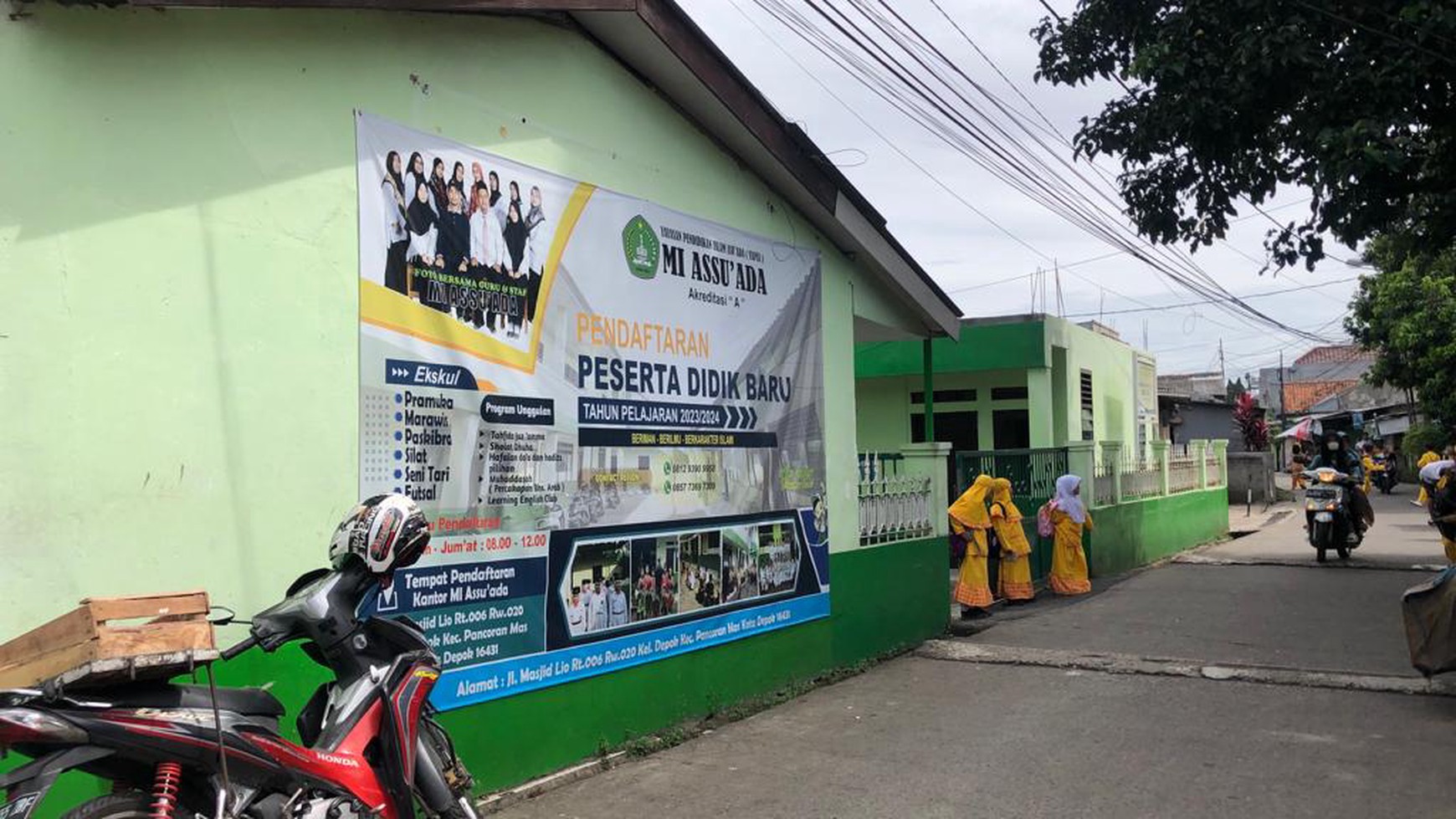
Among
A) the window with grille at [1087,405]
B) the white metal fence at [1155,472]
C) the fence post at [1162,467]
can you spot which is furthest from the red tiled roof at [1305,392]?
the fence post at [1162,467]

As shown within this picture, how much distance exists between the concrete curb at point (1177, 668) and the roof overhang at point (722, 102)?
289cm

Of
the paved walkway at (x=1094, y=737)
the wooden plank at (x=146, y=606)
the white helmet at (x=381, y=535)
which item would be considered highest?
the white helmet at (x=381, y=535)

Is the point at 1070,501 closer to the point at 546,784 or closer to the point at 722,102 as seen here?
the point at 722,102

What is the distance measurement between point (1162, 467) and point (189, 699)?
651 inches

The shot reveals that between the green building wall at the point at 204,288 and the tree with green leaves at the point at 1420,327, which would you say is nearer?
the green building wall at the point at 204,288

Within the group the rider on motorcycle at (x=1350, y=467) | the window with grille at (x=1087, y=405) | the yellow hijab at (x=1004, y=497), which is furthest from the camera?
the window with grille at (x=1087, y=405)

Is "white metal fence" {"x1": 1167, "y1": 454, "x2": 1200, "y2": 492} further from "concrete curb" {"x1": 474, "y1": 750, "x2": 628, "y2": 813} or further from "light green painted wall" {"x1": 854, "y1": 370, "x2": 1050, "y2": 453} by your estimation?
"concrete curb" {"x1": 474, "y1": 750, "x2": 628, "y2": 813}

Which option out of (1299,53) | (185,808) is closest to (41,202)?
(185,808)

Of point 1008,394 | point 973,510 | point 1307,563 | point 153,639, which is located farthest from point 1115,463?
point 153,639

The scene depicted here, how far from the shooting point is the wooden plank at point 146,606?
2852mm

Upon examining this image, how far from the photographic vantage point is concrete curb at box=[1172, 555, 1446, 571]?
45.3ft

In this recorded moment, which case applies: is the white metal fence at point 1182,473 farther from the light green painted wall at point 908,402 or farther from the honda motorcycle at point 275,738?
the honda motorcycle at point 275,738

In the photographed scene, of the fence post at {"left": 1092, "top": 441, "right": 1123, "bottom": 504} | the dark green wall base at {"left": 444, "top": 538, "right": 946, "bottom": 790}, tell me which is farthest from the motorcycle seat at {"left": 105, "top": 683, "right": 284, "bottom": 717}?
the fence post at {"left": 1092, "top": 441, "right": 1123, "bottom": 504}

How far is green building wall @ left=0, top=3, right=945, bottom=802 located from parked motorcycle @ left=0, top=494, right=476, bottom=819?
810 mm
